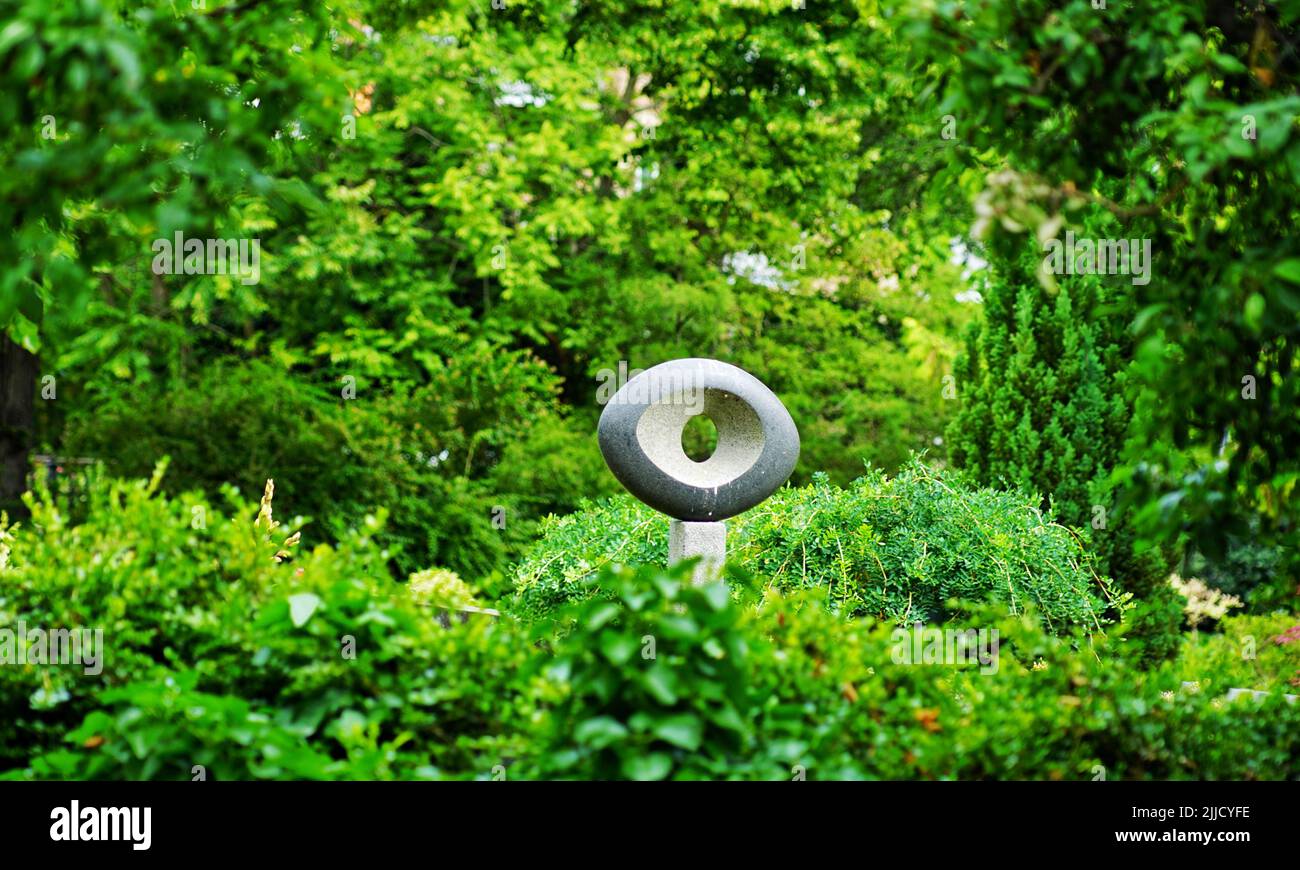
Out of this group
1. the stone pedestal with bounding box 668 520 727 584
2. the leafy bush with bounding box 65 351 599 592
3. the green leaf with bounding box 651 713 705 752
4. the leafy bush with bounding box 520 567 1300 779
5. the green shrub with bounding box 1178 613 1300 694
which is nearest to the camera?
the green leaf with bounding box 651 713 705 752

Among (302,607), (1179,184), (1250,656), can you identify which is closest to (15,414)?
(302,607)

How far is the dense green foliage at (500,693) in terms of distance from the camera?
2902 millimetres

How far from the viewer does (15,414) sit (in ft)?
38.1

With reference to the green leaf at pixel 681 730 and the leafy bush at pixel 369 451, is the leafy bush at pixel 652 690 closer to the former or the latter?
the green leaf at pixel 681 730

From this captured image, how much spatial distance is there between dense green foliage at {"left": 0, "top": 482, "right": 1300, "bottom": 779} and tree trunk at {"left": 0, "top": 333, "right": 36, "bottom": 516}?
8.69 meters

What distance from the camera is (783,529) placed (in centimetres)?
690

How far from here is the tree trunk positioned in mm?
11352

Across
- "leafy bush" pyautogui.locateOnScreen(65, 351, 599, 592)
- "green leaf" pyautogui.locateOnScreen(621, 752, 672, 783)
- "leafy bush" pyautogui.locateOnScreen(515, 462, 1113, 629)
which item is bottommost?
"green leaf" pyautogui.locateOnScreen(621, 752, 672, 783)

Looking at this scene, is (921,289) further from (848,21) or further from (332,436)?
(332,436)

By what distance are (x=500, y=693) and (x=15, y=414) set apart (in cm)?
1010

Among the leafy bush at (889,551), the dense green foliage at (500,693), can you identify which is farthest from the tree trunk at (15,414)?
the dense green foliage at (500,693)

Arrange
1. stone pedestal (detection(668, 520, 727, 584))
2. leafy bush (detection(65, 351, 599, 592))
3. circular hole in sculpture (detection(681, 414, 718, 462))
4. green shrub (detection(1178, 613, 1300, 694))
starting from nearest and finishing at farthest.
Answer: green shrub (detection(1178, 613, 1300, 694)) → stone pedestal (detection(668, 520, 727, 584)) → leafy bush (detection(65, 351, 599, 592)) → circular hole in sculpture (detection(681, 414, 718, 462))

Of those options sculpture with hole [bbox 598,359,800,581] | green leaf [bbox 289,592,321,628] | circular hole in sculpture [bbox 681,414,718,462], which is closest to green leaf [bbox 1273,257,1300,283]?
green leaf [bbox 289,592,321,628]

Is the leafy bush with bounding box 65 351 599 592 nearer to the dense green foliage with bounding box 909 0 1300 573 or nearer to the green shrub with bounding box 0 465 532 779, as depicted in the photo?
the green shrub with bounding box 0 465 532 779
